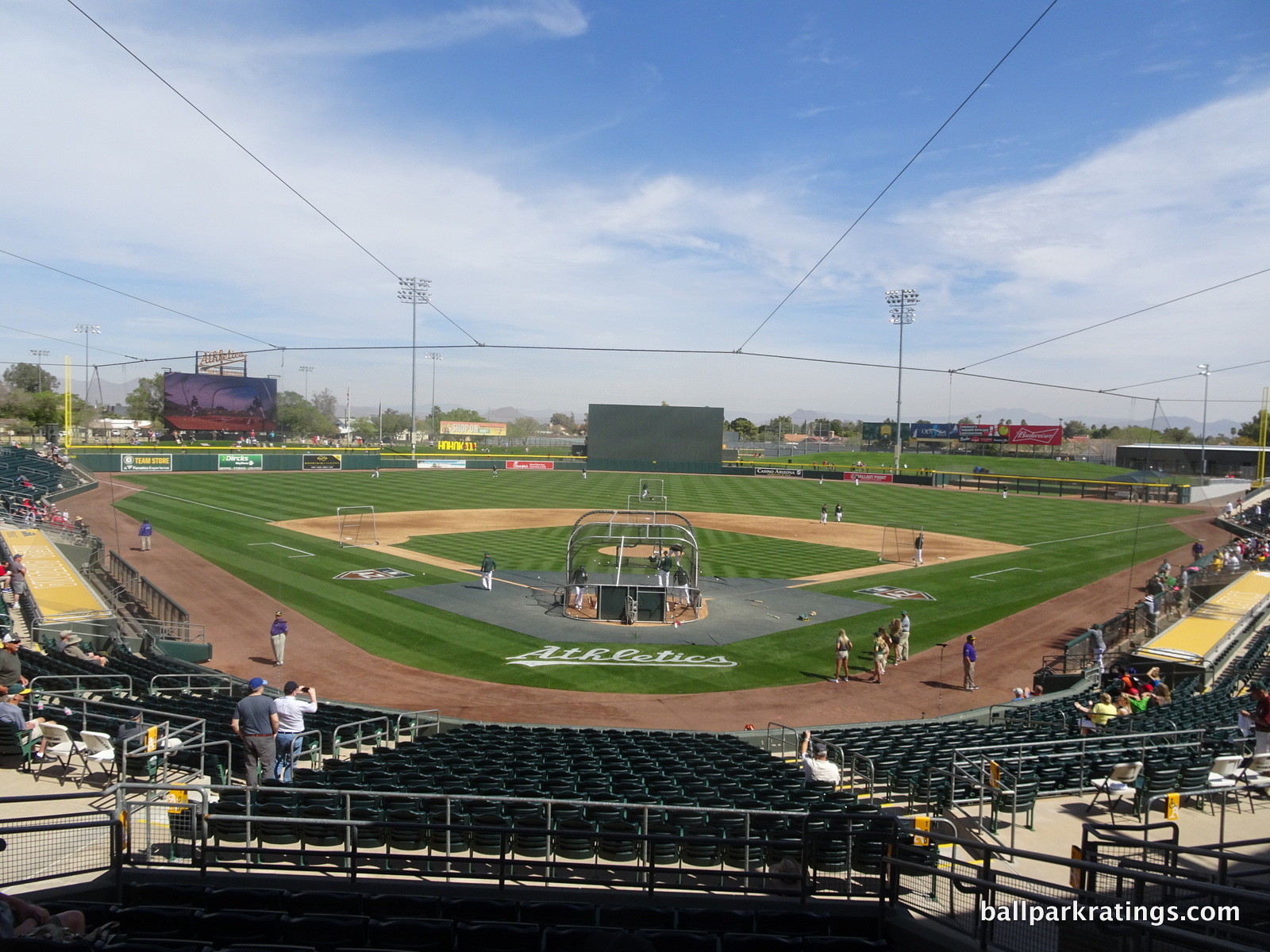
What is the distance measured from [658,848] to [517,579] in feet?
74.0

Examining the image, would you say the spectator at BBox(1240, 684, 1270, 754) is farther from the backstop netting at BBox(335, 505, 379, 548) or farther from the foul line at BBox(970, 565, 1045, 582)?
the backstop netting at BBox(335, 505, 379, 548)

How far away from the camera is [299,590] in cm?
2736

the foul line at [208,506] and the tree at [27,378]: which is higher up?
the tree at [27,378]

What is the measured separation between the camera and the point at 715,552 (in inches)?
1487

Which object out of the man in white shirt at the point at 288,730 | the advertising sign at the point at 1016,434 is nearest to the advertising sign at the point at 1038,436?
the advertising sign at the point at 1016,434

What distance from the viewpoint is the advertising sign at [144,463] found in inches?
2574

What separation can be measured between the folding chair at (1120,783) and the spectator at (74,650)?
1762 centimetres

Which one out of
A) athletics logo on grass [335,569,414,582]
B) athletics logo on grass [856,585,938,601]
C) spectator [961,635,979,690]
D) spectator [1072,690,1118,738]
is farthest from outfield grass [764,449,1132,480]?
athletics logo on grass [335,569,414,582]

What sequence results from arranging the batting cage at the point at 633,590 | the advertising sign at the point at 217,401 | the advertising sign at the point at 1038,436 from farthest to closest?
the advertising sign at the point at 1038,436 < the advertising sign at the point at 217,401 < the batting cage at the point at 633,590

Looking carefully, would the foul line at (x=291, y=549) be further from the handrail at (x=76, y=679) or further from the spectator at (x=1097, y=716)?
the spectator at (x=1097, y=716)

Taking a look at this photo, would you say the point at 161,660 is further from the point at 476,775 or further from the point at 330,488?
the point at 330,488

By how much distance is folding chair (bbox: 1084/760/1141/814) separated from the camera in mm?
9812

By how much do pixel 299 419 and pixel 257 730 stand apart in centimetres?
10453

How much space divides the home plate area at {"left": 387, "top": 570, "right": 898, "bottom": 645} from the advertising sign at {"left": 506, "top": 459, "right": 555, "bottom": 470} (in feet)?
216
